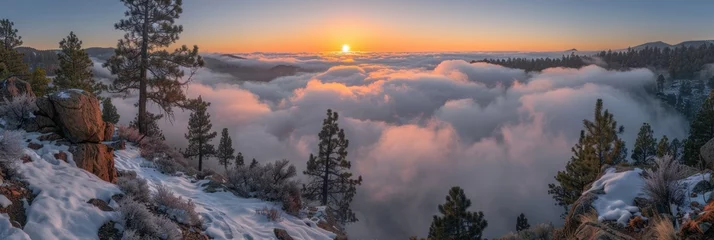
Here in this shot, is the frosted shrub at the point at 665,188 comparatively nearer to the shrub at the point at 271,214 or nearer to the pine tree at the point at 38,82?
the shrub at the point at 271,214

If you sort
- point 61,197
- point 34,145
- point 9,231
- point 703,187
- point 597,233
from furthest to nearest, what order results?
point 34,145
point 703,187
point 597,233
point 61,197
point 9,231

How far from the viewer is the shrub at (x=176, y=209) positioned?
7.92 meters

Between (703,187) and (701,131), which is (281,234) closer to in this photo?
(703,187)

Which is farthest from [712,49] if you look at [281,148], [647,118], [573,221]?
[573,221]

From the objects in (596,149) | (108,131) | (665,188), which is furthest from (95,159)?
(596,149)

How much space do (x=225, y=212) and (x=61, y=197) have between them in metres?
3.84

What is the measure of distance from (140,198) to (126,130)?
31.1 feet

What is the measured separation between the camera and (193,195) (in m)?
10.8

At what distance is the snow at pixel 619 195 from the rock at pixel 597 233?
1.26 feet

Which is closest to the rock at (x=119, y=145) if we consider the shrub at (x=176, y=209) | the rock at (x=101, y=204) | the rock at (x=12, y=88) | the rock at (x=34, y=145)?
the rock at (x=12, y=88)

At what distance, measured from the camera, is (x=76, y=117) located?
8.83 m

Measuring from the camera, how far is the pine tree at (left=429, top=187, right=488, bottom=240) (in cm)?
1712

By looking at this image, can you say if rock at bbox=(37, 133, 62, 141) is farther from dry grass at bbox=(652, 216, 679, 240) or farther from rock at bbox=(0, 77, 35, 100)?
dry grass at bbox=(652, 216, 679, 240)

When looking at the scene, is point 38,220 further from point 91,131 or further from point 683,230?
point 683,230
